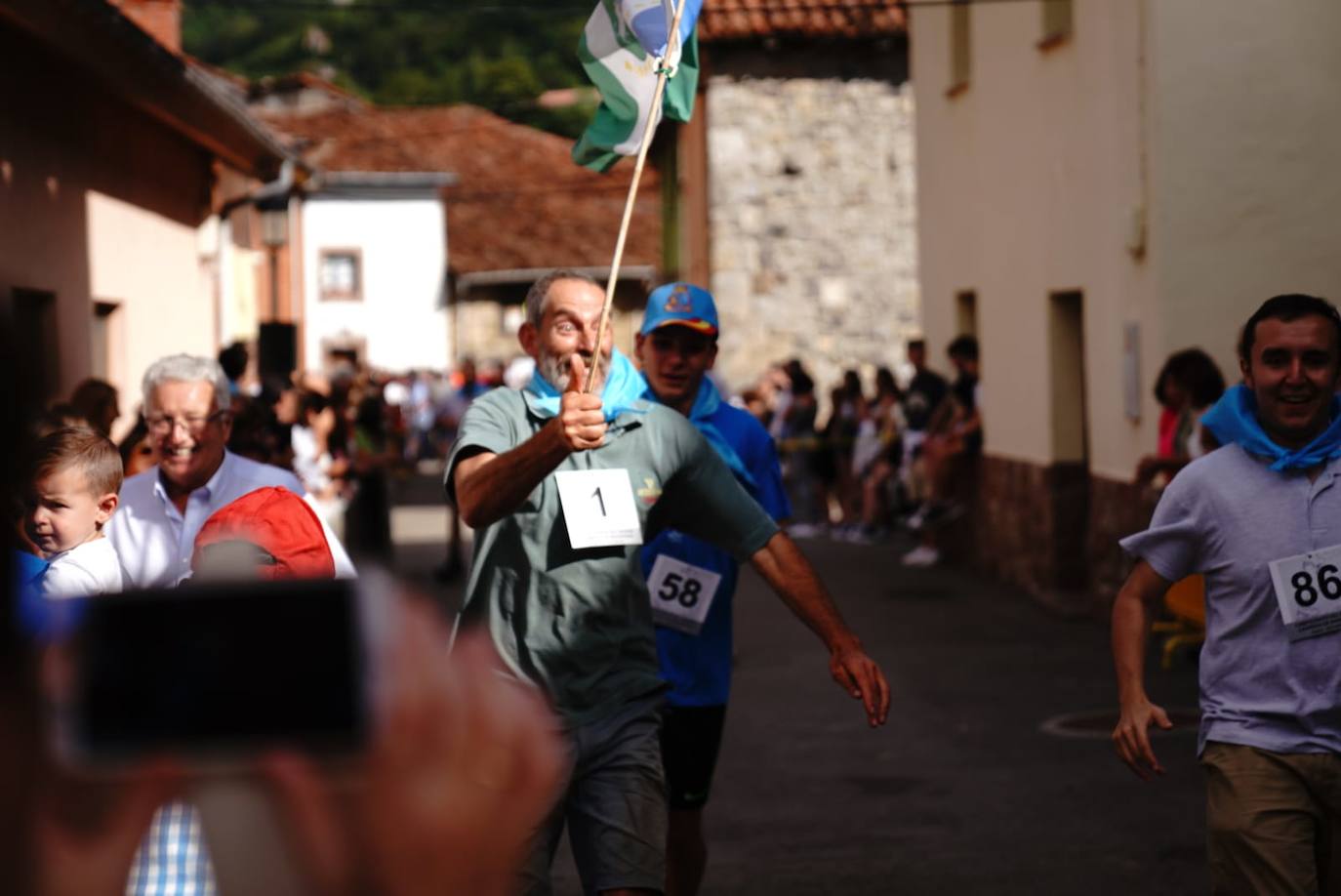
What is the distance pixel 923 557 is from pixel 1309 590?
1377cm

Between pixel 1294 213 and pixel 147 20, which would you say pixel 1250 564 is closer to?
pixel 1294 213

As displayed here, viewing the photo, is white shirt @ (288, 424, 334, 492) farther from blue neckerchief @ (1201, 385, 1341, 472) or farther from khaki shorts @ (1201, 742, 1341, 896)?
khaki shorts @ (1201, 742, 1341, 896)

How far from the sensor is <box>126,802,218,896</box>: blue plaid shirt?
47.9 inches

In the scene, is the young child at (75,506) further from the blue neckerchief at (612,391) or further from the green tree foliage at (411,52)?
the green tree foliage at (411,52)

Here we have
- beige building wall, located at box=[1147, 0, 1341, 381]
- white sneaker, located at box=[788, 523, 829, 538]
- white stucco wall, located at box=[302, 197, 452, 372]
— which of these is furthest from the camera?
white stucco wall, located at box=[302, 197, 452, 372]

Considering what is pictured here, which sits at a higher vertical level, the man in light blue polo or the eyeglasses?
the eyeglasses

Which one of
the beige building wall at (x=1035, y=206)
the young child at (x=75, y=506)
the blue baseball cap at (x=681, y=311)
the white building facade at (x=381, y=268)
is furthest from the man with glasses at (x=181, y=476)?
the white building facade at (x=381, y=268)

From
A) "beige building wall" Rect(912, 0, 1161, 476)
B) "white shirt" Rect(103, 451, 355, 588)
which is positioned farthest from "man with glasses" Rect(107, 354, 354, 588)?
"beige building wall" Rect(912, 0, 1161, 476)

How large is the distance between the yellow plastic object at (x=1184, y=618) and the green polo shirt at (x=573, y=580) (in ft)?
19.3

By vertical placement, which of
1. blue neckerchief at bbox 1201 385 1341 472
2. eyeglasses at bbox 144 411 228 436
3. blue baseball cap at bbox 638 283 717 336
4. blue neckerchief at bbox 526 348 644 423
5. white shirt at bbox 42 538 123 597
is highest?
blue baseball cap at bbox 638 283 717 336

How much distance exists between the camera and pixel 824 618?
464cm

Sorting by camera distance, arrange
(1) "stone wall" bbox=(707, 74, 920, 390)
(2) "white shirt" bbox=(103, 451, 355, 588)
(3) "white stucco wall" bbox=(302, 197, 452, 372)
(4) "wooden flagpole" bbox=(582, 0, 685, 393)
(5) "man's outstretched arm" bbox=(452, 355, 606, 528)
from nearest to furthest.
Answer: (5) "man's outstretched arm" bbox=(452, 355, 606, 528) → (4) "wooden flagpole" bbox=(582, 0, 685, 393) → (2) "white shirt" bbox=(103, 451, 355, 588) → (1) "stone wall" bbox=(707, 74, 920, 390) → (3) "white stucco wall" bbox=(302, 197, 452, 372)

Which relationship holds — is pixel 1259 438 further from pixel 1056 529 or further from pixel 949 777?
pixel 1056 529

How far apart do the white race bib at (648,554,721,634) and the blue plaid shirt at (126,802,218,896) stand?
435cm
